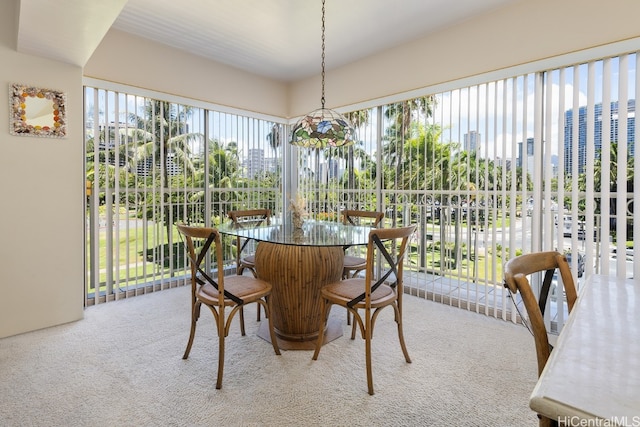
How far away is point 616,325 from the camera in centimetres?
93

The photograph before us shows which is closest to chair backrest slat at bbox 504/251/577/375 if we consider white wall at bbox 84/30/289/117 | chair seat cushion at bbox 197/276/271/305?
chair seat cushion at bbox 197/276/271/305

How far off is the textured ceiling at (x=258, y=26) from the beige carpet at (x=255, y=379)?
7.02 feet

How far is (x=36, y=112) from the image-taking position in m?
2.62

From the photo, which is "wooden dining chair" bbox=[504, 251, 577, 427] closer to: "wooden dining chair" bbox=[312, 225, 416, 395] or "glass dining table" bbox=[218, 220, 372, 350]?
"wooden dining chair" bbox=[312, 225, 416, 395]

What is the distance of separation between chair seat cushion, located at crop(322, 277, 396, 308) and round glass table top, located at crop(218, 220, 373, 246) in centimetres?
30

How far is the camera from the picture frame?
2.54m

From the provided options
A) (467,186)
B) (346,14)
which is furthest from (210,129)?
(467,186)

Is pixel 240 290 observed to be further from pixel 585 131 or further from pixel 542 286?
pixel 585 131

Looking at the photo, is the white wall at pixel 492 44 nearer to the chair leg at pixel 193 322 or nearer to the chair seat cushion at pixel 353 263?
the chair seat cushion at pixel 353 263

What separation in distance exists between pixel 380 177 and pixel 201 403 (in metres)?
2.99

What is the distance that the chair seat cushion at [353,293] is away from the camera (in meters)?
2.05

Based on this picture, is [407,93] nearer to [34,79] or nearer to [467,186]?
[467,186]

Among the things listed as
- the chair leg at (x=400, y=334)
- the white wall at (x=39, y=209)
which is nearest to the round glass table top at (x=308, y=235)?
the chair leg at (x=400, y=334)

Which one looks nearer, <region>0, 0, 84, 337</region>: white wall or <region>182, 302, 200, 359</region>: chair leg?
<region>182, 302, 200, 359</region>: chair leg
